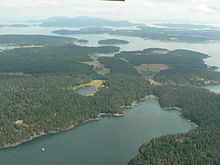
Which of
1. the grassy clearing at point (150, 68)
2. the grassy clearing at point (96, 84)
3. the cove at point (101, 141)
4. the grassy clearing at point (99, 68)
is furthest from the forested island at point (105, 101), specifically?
the cove at point (101, 141)

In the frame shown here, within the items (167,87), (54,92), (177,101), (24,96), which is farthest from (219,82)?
(24,96)

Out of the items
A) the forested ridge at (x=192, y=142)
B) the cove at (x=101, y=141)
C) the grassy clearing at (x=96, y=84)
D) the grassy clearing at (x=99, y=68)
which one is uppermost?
the grassy clearing at (x=99, y=68)

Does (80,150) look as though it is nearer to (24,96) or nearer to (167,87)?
(24,96)

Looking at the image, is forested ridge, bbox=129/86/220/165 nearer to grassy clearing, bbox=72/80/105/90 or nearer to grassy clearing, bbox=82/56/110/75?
grassy clearing, bbox=72/80/105/90

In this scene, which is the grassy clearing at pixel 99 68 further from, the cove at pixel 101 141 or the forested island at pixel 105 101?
the cove at pixel 101 141

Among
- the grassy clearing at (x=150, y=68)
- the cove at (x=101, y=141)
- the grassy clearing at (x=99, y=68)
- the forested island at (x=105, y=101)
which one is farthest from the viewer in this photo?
the grassy clearing at (x=150, y=68)

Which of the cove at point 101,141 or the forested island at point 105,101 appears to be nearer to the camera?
the cove at point 101,141
